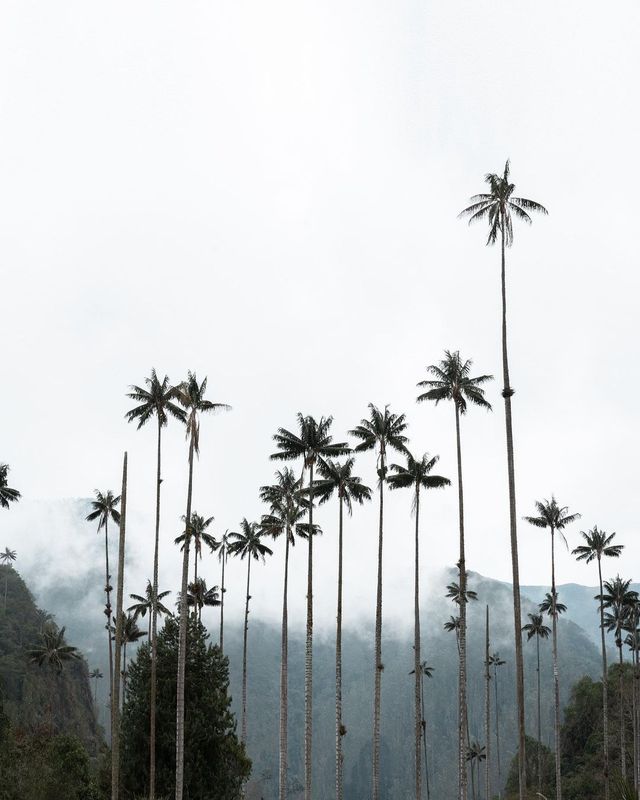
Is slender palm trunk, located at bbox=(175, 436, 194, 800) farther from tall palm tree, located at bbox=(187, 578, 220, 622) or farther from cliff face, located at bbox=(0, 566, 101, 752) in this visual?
cliff face, located at bbox=(0, 566, 101, 752)

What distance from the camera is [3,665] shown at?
11144 cm

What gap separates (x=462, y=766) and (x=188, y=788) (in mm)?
18440

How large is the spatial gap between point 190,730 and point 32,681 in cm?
7577

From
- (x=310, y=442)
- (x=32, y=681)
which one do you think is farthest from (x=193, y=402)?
(x=32, y=681)

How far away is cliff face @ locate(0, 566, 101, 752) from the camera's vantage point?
108 metres

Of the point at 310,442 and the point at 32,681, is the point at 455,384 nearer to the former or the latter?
the point at 310,442

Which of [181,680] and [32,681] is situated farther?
[32,681]

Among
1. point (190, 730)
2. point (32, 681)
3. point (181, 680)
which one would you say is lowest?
point (32, 681)

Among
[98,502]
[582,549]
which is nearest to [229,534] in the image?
[98,502]

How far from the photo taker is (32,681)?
113 m

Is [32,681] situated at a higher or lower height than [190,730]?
lower

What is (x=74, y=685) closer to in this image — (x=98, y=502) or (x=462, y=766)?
(x=98, y=502)

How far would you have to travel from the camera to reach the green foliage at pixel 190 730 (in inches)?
1887

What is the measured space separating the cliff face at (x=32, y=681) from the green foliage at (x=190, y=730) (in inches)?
2035
